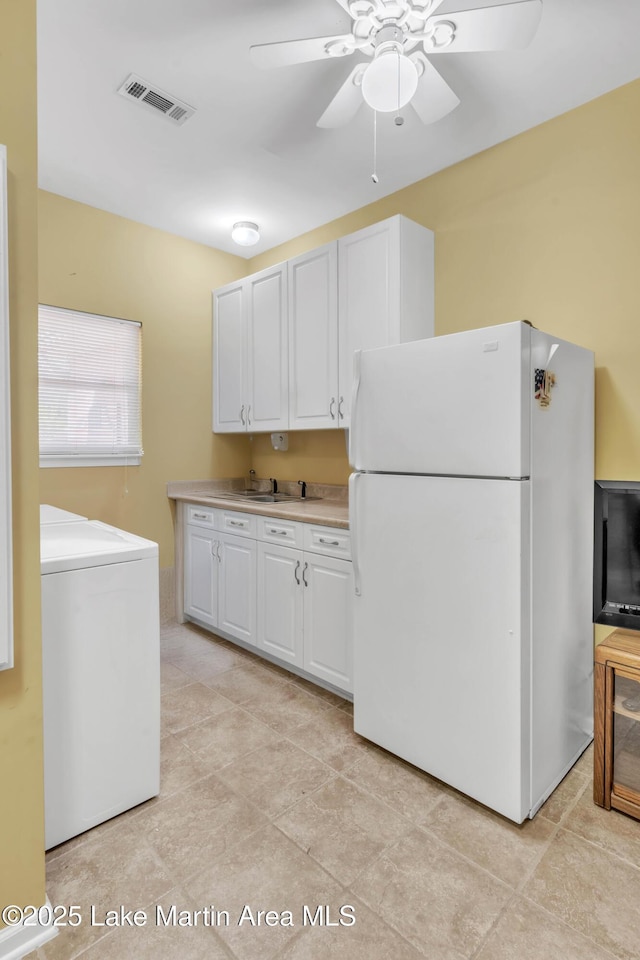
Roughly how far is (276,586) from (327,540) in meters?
0.52

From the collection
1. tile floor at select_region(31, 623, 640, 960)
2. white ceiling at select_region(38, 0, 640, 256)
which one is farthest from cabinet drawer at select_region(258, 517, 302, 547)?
white ceiling at select_region(38, 0, 640, 256)

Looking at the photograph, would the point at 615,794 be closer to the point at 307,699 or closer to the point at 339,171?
the point at 307,699

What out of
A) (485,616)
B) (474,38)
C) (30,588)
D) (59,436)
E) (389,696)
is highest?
(474,38)

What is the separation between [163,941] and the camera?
53.3 inches

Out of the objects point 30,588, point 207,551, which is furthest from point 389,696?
point 207,551

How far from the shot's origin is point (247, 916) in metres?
1.42

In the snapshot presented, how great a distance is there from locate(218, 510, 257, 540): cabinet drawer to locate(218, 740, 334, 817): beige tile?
1.24 metres

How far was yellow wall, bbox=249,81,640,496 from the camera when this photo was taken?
2162mm

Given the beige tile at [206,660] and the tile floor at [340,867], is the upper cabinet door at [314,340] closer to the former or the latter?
the beige tile at [206,660]

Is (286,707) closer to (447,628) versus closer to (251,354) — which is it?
(447,628)

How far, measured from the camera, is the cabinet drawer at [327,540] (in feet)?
8.36

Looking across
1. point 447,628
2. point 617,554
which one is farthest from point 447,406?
point 617,554

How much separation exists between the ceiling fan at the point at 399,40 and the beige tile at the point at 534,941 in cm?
246

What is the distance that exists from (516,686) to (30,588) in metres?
1.52
